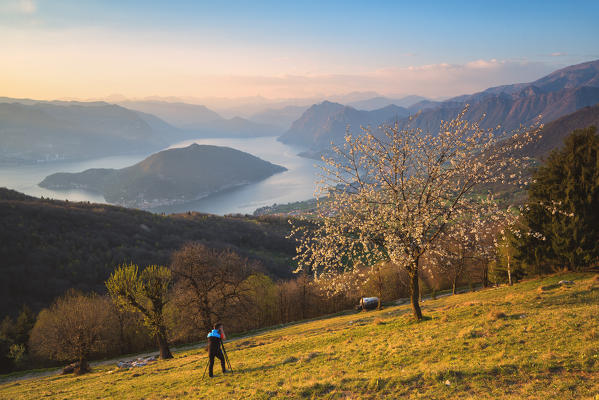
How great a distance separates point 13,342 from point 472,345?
63271 mm

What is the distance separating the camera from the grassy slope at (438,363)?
937 centimetres

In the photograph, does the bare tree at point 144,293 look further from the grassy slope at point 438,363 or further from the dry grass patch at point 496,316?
the dry grass patch at point 496,316

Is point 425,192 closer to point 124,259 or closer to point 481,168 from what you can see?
point 481,168

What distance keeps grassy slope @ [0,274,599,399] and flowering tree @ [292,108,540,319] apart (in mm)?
4337

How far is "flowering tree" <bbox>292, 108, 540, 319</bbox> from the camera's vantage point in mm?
16844

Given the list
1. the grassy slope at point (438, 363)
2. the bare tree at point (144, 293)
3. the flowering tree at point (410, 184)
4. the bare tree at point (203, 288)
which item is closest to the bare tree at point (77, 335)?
the bare tree at point (144, 293)

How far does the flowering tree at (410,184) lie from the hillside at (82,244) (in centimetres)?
7875

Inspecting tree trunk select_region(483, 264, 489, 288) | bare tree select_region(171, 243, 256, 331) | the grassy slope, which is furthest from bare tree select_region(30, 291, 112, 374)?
tree trunk select_region(483, 264, 489, 288)

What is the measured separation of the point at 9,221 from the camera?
306 feet

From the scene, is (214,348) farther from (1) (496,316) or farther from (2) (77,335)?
(2) (77,335)

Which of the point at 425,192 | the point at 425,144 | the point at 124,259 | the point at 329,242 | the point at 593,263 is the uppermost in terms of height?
the point at 425,144

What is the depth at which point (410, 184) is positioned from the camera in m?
17.9

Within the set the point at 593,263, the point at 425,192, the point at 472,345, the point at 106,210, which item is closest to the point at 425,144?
the point at 425,192

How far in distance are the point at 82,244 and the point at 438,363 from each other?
114 meters
